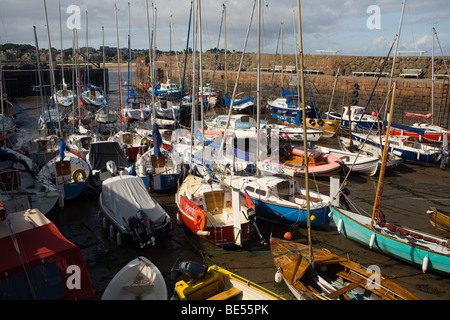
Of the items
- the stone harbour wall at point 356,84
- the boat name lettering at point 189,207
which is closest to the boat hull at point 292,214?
the boat name lettering at point 189,207

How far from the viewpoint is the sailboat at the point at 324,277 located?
748cm

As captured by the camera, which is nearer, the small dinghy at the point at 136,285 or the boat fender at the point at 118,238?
the small dinghy at the point at 136,285

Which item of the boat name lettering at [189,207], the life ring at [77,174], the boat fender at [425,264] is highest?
the life ring at [77,174]

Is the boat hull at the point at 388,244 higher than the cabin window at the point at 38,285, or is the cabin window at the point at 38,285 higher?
the cabin window at the point at 38,285

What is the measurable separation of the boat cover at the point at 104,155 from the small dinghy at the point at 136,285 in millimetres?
9445

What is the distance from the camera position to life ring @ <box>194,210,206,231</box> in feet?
35.3

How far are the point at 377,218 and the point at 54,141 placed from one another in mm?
17189

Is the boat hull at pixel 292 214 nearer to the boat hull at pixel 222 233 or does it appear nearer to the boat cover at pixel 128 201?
the boat hull at pixel 222 233

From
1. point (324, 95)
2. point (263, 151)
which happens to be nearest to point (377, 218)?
point (263, 151)

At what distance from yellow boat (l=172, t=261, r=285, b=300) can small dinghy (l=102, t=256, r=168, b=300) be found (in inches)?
16.2

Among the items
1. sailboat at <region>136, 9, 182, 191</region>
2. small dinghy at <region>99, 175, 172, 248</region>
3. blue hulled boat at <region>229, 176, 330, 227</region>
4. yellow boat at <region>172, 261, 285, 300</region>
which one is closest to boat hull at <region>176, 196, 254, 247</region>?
small dinghy at <region>99, 175, 172, 248</region>

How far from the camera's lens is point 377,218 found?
1094 cm

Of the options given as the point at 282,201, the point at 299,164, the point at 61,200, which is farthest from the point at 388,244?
the point at 61,200

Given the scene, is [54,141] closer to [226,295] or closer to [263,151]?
[263,151]
